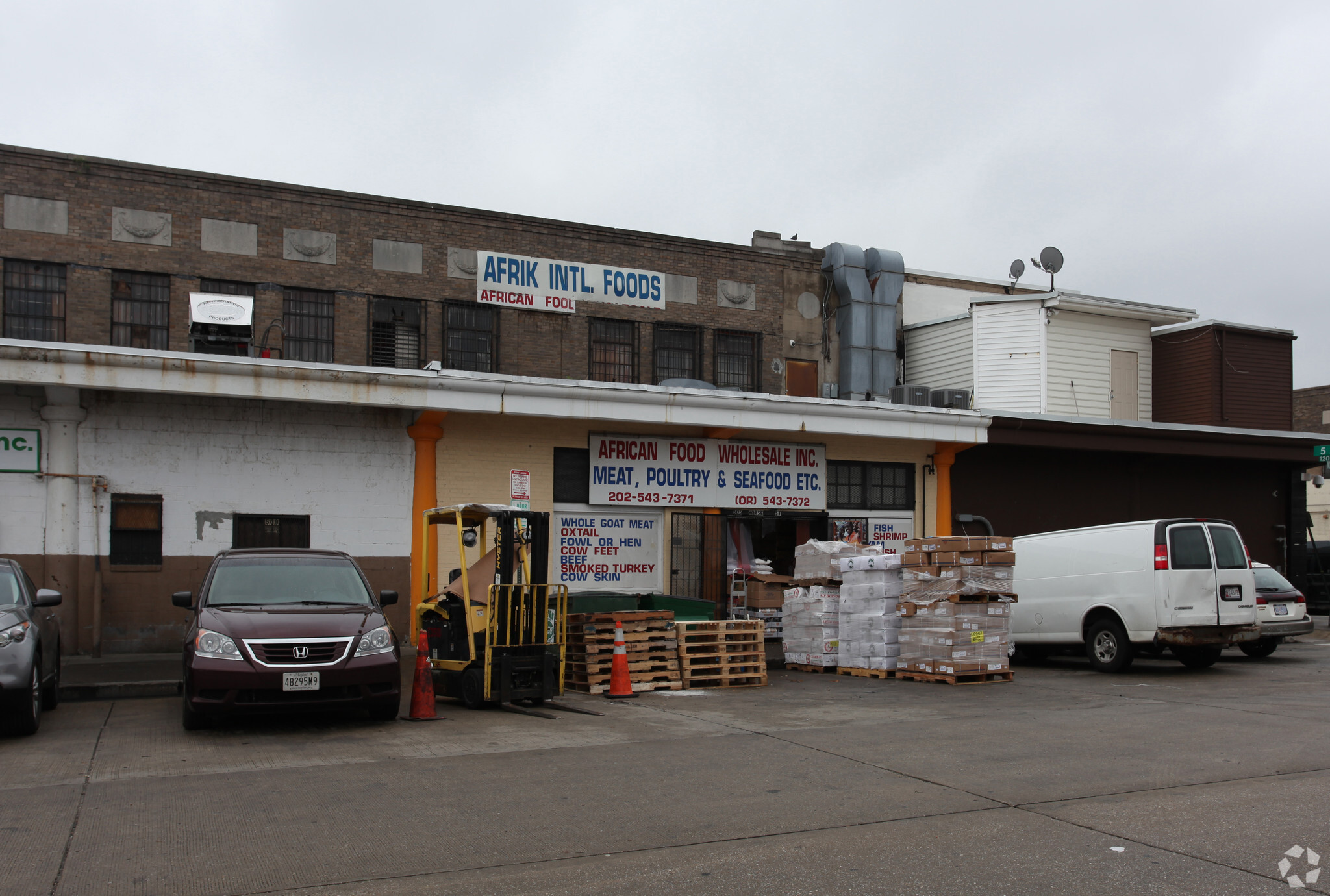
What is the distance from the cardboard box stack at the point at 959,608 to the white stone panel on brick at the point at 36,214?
15.4 meters

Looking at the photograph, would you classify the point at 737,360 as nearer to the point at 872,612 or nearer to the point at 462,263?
the point at 462,263

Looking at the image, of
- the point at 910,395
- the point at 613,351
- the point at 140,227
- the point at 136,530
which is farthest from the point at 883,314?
the point at 136,530

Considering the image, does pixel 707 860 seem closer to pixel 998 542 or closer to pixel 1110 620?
pixel 998 542

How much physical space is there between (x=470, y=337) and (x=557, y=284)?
215cm

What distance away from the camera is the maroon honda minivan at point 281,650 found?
9.48m

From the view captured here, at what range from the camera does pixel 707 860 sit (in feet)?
18.9

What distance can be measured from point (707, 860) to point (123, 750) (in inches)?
227

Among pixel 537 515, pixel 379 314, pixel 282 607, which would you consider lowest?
pixel 282 607

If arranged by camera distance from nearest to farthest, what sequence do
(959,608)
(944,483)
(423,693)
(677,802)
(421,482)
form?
1. (677,802)
2. (423,693)
3. (959,608)
4. (421,482)
5. (944,483)

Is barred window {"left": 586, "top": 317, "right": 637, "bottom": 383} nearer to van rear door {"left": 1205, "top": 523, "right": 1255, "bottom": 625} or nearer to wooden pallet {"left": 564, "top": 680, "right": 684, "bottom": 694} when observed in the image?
wooden pallet {"left": 564, "top": 680, "right": 684, "bottom": 694}

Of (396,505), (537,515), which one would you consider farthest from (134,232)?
(537,515)

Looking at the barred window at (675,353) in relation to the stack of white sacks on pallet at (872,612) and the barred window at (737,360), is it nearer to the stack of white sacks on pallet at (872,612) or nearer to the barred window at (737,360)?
the barred window at (737,360)

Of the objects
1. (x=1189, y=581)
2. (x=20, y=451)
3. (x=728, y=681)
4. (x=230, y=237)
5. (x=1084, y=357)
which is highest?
(x=230, y=237)

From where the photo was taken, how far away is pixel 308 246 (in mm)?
20172
